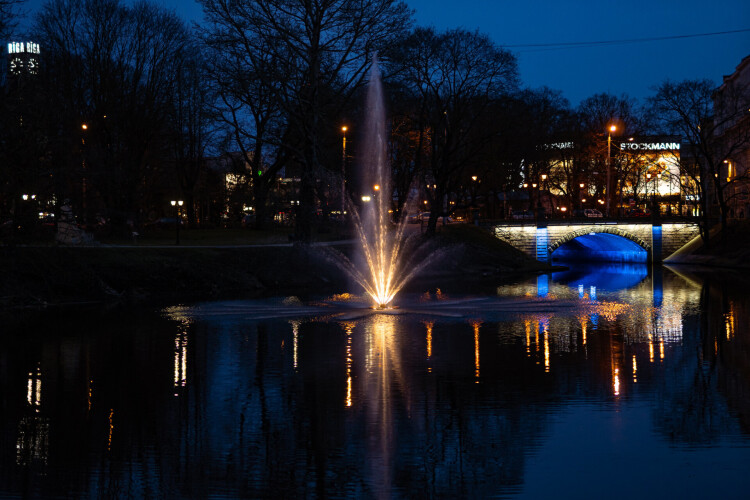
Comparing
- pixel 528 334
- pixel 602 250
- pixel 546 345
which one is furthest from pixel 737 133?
pixel 546 345

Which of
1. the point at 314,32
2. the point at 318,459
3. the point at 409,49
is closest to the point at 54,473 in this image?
the point at 318,459

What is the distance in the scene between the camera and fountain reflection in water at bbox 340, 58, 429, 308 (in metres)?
52.0

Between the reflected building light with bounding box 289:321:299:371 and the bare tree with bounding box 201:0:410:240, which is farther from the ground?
the bare tree with bounding box 201:0:410:240

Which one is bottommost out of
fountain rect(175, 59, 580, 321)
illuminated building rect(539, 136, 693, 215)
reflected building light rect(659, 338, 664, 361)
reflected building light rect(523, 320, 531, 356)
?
reflected building light rect(659, 338, 664, 361)

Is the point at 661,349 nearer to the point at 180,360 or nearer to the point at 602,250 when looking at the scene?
the point at 180,360

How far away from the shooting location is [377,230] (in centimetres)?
6788

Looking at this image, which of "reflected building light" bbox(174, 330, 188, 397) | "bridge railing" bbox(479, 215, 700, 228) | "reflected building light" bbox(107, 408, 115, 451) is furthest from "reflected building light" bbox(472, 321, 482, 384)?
"bridge railing" bbox(479, 215, 700, 228)

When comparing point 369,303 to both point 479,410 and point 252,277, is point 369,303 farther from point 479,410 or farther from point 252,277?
point 479,410

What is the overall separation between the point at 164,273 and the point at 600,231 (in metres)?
47.9

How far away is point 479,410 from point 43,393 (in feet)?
31.2

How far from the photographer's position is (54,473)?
13711 mm

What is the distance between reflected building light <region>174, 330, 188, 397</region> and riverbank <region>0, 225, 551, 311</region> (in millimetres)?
10786

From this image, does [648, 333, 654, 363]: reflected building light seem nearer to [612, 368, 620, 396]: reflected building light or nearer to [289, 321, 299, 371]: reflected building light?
[612, 368, 620, 396]: reflected building light

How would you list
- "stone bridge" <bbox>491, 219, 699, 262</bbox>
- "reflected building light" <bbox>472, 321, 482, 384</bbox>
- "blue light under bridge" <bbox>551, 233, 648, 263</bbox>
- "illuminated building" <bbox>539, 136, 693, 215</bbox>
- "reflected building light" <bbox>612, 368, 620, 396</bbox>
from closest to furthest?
"reflected building light" <bbox>612, 368, 620, 396</bbox>
"reflected building light" <bbox>472, 321, 482, 384</bbox>
"stone bridge" <bbox>491, 219, 699, 262</bbox>
"blue light under bridge" <bbox>551, 233, 648, 263</bbox>
"illuminated building" <bbox>539, 136, 693, 215</bbox>
